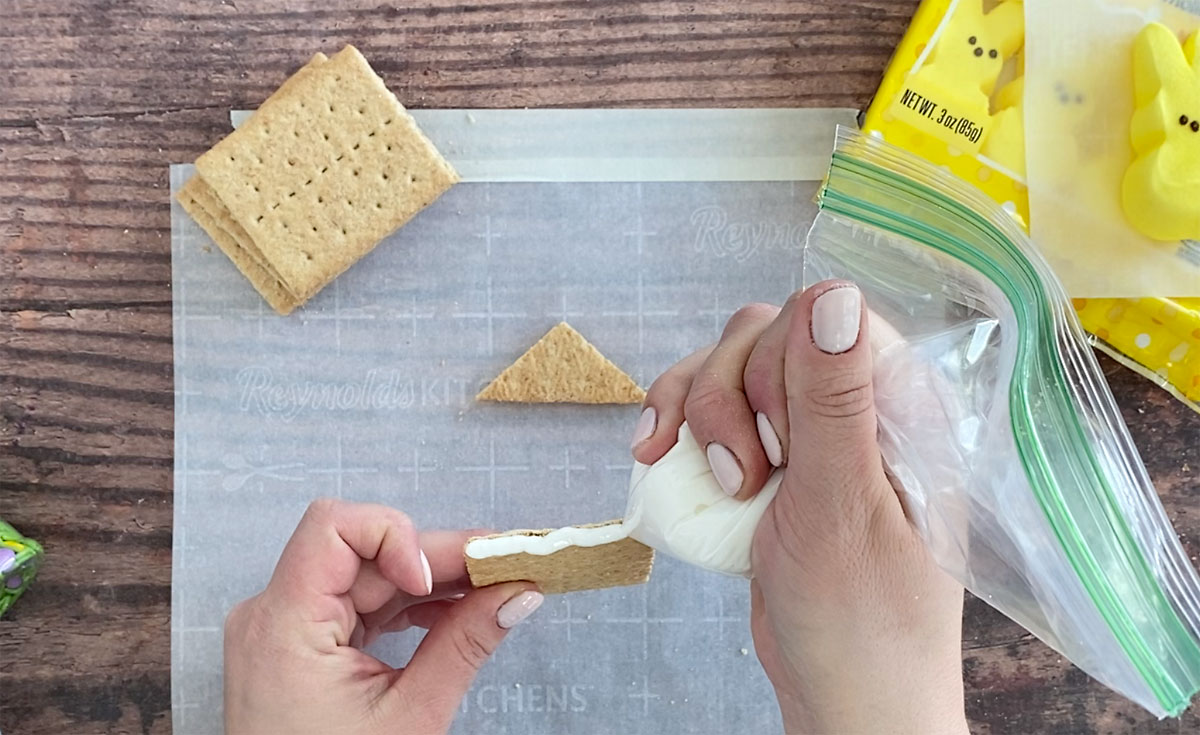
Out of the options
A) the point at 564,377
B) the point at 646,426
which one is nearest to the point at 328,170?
the point at 564,377

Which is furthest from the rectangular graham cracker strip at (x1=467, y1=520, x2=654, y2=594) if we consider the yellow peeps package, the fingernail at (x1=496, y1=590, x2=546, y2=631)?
the yellow peeps package

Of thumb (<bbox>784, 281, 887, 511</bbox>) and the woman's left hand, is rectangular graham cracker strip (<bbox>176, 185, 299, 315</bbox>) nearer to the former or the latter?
the woman's left hand

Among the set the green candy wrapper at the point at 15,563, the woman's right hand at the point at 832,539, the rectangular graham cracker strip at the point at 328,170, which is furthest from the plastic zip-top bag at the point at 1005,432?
the green candy wrapper at the point at 15,563

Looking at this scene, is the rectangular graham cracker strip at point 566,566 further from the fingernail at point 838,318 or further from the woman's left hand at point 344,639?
the fingernail at point 838,318

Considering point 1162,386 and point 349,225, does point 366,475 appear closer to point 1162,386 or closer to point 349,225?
point 349,225

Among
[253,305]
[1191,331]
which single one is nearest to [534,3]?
[253,305]
